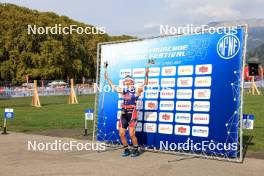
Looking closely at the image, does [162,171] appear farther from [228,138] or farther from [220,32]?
[220,32]

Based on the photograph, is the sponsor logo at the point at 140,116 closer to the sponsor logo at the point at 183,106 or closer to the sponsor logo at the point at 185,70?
the sponsor logo at the point at 183,106

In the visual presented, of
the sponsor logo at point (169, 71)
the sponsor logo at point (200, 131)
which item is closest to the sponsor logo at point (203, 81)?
the sponsor logo at point (169, 71)

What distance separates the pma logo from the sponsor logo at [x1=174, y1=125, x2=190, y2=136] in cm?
199

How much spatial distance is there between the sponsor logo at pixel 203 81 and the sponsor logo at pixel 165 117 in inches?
43.8

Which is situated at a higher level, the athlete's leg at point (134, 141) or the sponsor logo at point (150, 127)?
the sponsor logo at point (150, 127)

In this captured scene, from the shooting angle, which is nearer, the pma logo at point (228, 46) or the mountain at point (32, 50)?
the pma logo at point (228, 46)

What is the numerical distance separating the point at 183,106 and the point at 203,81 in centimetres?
87

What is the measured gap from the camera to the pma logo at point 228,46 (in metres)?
10.6

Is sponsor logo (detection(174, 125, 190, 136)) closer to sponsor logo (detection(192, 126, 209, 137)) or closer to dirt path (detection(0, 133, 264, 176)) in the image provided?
sponsor logo (detection(192, 126, 209, 137))

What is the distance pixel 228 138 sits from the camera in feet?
34.7

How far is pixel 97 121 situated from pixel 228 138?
4524mm

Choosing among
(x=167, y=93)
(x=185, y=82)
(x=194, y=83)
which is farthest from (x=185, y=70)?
(x=167, y=93)

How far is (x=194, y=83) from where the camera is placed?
11.4 metres

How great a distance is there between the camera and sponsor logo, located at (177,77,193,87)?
1154 centimetres
